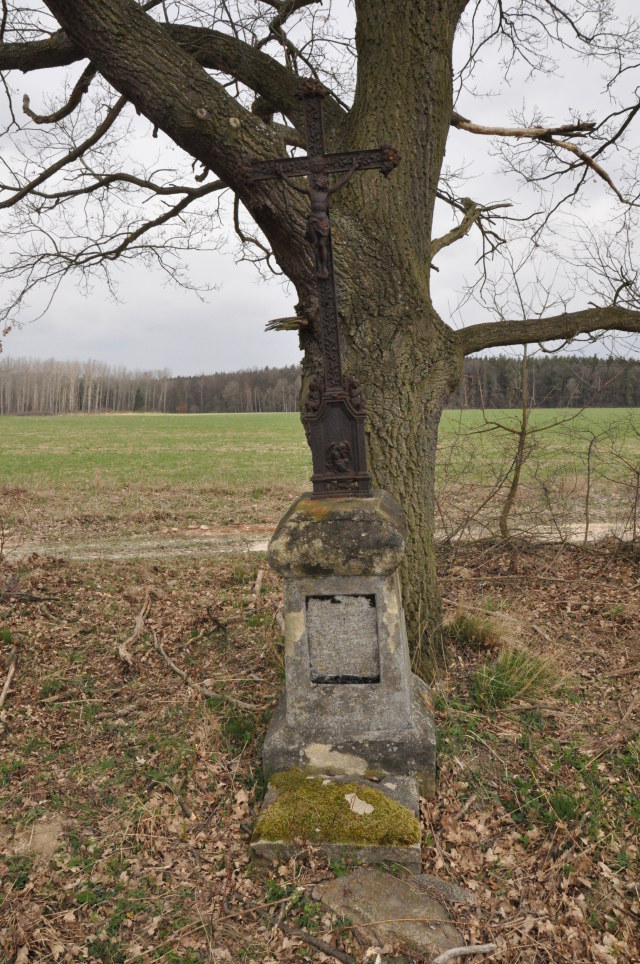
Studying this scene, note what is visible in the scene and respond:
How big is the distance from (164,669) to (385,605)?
2572 mm

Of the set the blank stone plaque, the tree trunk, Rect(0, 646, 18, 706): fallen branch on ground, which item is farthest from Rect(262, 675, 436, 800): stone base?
Rect(0, 646, 18, 706): fallen branch on ground

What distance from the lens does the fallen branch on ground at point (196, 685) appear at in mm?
4742

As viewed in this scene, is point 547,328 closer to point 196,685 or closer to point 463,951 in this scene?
point 196,685

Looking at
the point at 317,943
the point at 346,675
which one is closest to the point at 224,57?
the point at 346,675

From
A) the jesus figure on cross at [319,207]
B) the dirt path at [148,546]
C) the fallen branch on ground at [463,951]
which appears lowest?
the fallen branch on ground at [463,951]

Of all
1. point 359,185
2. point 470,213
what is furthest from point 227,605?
point 470,213

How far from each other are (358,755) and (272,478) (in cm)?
1591

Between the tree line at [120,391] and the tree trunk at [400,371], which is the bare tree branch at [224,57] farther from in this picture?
the tree line at [120,391]

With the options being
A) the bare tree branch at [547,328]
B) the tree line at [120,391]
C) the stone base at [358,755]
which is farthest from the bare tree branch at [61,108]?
the tree line at [120,391]

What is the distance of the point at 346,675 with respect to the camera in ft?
12.4

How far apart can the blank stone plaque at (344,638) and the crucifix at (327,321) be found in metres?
0.63

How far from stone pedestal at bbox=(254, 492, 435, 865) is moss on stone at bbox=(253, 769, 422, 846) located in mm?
124

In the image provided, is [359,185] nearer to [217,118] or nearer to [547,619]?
[217,118]

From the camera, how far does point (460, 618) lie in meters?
5.63
